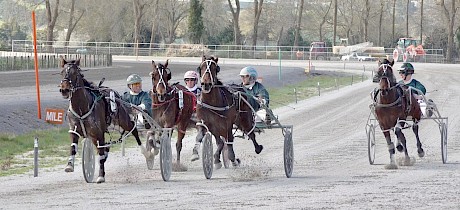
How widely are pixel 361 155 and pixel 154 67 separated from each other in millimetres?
5291

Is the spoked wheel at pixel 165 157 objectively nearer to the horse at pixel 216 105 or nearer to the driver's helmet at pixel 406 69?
the horse at pixel 216 105

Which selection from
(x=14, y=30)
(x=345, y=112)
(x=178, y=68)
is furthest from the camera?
(x=14, y=30)

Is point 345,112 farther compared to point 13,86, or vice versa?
point 13,86

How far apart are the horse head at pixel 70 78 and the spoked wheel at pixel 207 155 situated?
6.29 feet

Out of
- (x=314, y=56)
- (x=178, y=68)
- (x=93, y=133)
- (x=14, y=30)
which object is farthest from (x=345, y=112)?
(x=14, y=30)

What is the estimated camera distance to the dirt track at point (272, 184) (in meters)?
12.3

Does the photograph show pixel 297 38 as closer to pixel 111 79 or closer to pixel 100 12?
pixel 100 12

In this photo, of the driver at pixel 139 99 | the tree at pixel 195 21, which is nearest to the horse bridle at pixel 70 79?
the driver at pixel 139 99

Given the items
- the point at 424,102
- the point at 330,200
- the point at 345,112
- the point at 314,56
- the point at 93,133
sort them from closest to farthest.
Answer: the point at 330,200
the point at 93,133
the point at 424,102
the point at 345,112
the point at 314,56

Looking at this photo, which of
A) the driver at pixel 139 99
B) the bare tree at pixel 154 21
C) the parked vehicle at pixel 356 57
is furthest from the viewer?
the bare tree at pixel 154 21

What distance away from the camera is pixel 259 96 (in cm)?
1667

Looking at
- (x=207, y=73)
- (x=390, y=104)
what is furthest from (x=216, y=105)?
(x=390, y=104)

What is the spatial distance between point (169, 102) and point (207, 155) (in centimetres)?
178

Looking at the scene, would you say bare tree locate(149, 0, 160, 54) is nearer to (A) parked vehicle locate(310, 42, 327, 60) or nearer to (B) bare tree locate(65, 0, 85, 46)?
(B) bare tree locate(65, 0, 85, 46)
